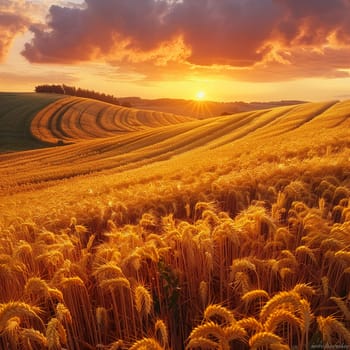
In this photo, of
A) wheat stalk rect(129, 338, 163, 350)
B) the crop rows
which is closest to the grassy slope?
the crop rows

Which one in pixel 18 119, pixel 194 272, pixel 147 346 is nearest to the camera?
pixel 147 346

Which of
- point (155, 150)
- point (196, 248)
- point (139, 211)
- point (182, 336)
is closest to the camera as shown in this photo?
point (182, 336)

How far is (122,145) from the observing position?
122ft

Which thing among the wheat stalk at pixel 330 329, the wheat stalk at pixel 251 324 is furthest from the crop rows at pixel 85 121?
the wheat stalk at pixel 330 329

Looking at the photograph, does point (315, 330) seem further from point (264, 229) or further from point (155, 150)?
point (155, 150)

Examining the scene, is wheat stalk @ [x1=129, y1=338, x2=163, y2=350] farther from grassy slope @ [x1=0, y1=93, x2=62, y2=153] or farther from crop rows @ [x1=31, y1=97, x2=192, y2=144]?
crop rows @ [x1=31, y1=97, x2=192, y2=144]

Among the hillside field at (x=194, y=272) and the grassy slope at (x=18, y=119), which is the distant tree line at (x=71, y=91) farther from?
the hillside field at (x=194, y=272)

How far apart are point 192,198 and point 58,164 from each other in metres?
26.1

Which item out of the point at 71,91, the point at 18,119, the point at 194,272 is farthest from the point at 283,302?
the point at 71,91

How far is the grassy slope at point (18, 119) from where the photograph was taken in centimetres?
5272

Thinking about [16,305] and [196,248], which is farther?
[196,248]

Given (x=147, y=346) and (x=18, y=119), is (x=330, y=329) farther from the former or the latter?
(x=18, y=119)

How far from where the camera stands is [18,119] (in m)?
63.0

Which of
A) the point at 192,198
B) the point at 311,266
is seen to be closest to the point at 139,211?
the point at 192,198
